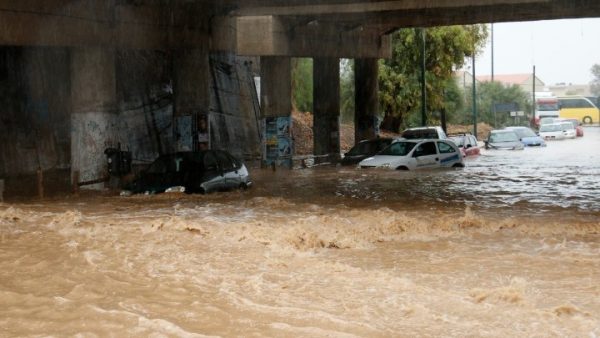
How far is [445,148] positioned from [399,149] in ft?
6.38

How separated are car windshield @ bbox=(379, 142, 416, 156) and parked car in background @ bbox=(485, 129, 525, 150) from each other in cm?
1752

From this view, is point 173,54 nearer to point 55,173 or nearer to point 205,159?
point 55,173

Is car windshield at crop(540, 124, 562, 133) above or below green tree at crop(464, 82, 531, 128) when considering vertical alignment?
below

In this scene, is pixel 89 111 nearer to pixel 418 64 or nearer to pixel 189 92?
pixel 189 92

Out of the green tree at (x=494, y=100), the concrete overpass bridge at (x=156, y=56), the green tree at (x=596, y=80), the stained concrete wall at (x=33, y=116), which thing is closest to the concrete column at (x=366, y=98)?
the concrete overpass bridge at (x=156, y=56)

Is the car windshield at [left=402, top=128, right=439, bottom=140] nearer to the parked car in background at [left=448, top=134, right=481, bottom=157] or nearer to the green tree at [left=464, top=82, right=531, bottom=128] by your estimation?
the parked car in background at [left=448, top=134, right=481, bottom=157]

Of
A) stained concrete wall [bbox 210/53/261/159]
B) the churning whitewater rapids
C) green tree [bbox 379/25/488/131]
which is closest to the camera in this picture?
the churning whitewater rapids

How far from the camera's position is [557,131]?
52.8 meters

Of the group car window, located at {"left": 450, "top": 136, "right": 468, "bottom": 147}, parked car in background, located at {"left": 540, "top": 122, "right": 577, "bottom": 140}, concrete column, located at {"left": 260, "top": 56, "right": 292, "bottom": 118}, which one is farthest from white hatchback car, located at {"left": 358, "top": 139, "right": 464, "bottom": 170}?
parked car in background, located at {"left": 540, "top": 122, "right": 577, "bottom": 140}

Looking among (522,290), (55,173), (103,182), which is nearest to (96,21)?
(103,182)

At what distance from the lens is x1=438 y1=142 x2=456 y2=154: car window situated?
81.4 ft

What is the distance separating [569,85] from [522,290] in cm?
16295

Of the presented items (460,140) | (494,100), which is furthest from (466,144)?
(494,100)

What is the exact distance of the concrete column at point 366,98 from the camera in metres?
34.2
